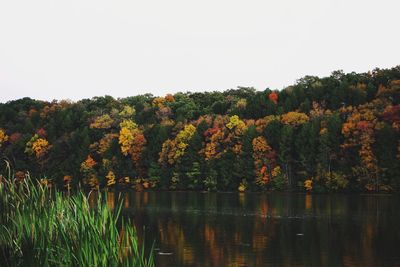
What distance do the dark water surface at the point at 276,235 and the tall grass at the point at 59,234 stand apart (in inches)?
470

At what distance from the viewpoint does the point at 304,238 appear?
33500 millimetres

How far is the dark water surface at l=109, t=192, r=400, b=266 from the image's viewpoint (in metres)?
26.8

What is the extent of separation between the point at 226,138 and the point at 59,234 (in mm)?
88311

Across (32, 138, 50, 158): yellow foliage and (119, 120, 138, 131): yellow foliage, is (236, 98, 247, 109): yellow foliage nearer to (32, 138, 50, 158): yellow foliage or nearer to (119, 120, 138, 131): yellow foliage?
(119, 120, 138, 131): yellow foliage

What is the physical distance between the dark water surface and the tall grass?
39.2 feet

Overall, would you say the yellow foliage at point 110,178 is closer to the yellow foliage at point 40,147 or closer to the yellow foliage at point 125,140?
the yellow foliage at point 125,140

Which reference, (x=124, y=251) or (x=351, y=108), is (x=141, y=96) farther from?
(x=124, y=251)

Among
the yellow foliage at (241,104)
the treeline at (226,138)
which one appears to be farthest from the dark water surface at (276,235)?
the yellow foliage at (241,104)

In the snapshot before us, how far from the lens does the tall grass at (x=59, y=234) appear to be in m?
11.1

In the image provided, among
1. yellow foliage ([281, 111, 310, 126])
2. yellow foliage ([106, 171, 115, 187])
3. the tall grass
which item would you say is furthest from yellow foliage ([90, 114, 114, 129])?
the tall grass

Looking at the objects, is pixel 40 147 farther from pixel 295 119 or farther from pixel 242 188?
pixel 295 119

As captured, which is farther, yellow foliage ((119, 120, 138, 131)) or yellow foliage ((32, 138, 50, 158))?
yellow foliage ((32, 138, 50, 158))

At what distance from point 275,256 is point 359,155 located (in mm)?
57619

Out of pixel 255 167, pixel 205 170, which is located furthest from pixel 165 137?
pixel 255 167
